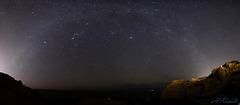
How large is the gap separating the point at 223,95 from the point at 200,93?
4713 mm

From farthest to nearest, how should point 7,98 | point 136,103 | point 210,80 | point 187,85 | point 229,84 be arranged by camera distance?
point 187,85
point 210,80
point 229,84
point 136,103
point 7,98

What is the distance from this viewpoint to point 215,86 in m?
32.0

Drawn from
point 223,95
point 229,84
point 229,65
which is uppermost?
point 229,65

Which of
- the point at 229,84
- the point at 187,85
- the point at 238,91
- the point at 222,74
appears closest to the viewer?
the point at 238,91

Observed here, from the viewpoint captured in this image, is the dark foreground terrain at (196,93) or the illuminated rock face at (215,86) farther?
the illuminated rock face at (215,86)

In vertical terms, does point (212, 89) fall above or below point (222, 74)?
below

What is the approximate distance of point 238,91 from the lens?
90.9 ft

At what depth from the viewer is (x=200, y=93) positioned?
33594 mm

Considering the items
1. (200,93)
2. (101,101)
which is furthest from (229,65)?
(101,101)

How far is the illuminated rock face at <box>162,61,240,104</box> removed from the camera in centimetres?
2912

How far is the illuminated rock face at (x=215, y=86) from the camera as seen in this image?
2912 cm

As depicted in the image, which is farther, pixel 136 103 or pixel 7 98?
pixel 136 103

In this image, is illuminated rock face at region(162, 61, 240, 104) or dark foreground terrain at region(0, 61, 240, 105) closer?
dark foreground terrain at region(0, 61, 240, 105)

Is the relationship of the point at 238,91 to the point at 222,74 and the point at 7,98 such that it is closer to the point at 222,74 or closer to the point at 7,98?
the point at 222,74
